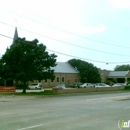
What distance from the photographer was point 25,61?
118 ft

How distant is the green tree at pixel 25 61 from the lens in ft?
119

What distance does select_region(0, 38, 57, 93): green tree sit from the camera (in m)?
36.2

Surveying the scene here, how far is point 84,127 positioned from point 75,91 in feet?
115

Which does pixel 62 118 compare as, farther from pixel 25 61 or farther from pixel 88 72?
pixel 88 72

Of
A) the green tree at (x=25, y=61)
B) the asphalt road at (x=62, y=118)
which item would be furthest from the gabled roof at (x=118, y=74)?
the asphalt road at (x=62, y=118)

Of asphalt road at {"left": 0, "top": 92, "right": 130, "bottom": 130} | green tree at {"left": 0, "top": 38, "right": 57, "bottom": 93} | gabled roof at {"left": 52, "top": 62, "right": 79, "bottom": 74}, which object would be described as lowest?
asphalt road at {"left": 0, "top": 92, "right": 130, "bottom": 130}

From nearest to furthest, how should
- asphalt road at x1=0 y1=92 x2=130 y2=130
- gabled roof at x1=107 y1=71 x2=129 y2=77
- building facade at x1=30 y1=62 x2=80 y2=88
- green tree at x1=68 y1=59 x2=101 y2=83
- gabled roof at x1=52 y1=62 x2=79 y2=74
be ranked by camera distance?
asphalt road at x1=0 y1=92 x2=130 y2=130 < green tree at x1=68 y1=59 x2=101 y2=83 < building facade at x1=30 y1=62 x2=80 y2=88 < gabled roof at x1=52 y1=62 x2=79 y2=74 < gabled roof at x1=107 y1=71 x2=129 y2=77

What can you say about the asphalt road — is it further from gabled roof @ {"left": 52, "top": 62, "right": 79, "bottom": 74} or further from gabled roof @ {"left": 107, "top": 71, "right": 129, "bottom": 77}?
gabled roof @ {"left": 107, "top": 71, "right": 129, "bottom": 77}

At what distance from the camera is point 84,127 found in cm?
972

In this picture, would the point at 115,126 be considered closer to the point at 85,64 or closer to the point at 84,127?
the point at 84,127

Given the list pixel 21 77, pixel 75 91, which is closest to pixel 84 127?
pixel 21 77

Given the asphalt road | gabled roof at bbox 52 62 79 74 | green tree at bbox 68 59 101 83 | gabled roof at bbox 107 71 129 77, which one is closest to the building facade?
gabled roof at bbox 52 62 79 74

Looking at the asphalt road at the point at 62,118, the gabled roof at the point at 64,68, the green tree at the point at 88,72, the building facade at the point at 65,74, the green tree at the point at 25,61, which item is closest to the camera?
the asphalt road at the point at 62,118

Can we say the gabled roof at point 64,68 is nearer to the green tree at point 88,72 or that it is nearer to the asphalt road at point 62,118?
the green tree at point 88,72
